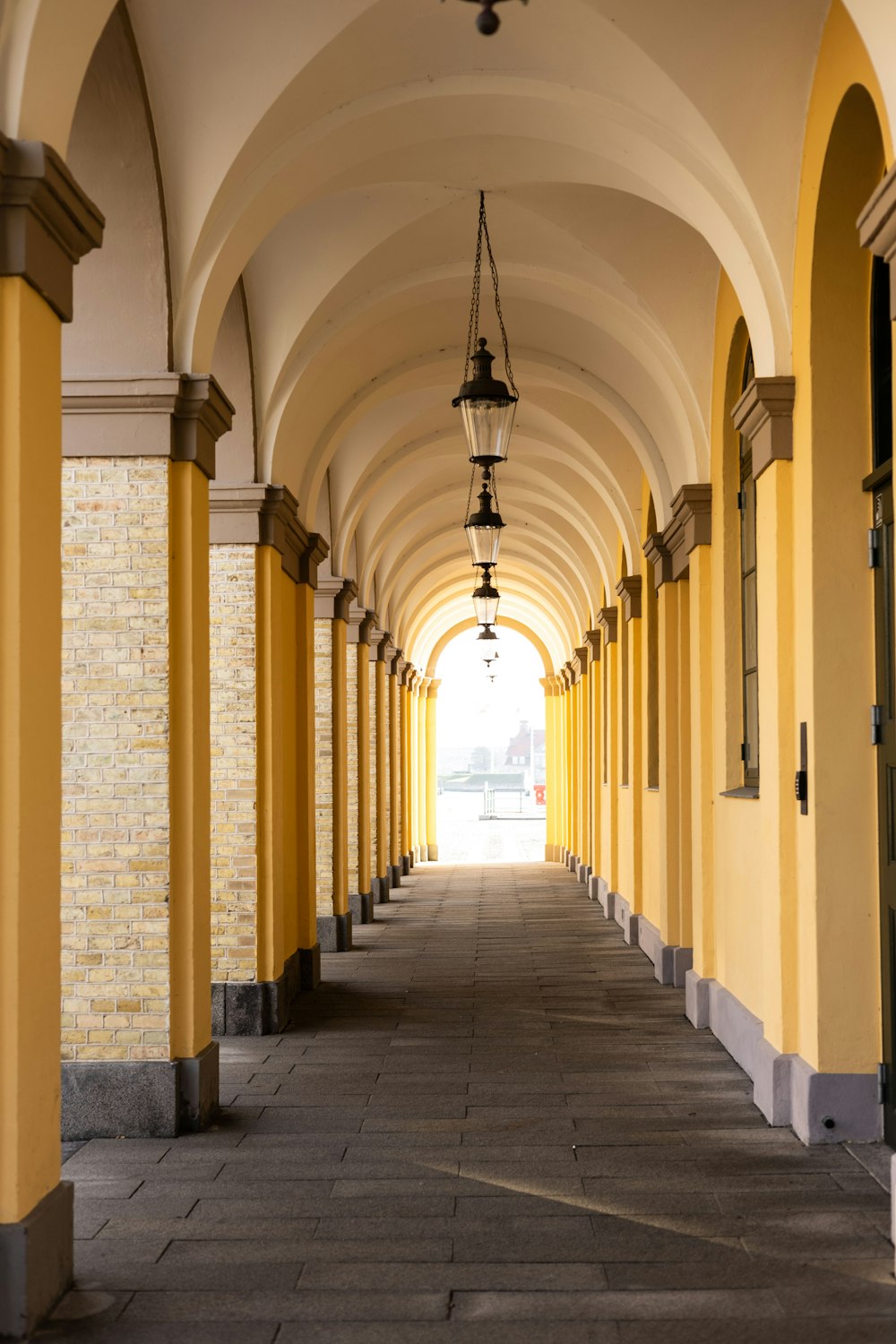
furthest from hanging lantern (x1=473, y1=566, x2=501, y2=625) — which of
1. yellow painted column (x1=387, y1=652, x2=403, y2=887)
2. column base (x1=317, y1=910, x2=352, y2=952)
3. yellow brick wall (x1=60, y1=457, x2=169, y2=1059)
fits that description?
yellow brick wall (x1=60, y1=457, x2=169, y2=1059)

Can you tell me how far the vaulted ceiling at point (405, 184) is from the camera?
6.41 m

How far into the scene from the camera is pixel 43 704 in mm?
4477

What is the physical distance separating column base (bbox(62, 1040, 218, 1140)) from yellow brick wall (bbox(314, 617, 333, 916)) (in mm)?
6770

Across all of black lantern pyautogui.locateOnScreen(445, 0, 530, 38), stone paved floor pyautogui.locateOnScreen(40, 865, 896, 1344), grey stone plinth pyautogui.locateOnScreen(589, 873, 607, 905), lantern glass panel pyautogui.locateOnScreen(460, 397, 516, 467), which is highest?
lantern glass panel pyautogui.locateOnScreen(460, 397, 516, 467)

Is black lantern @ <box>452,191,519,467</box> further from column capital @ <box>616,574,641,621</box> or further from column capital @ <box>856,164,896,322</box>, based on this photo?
column capital @ <box>616,574,641,621</box>

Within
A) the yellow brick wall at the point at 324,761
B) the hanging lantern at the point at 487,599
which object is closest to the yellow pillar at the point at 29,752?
the yellow brick wall at the point at 324,761

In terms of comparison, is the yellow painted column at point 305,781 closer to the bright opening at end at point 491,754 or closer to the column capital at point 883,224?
the column capital at point 883,224

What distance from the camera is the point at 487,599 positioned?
1617cm

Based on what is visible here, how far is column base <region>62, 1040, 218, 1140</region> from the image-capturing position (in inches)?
254

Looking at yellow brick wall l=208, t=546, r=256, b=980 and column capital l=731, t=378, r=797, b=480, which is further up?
column capital l=731, t=378, r=797, b=480

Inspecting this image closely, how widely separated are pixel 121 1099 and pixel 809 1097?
3207mm

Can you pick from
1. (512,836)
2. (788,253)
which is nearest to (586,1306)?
(788,253)

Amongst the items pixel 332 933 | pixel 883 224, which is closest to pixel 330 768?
pixel 332 933

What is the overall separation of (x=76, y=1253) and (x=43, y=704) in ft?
6.55
